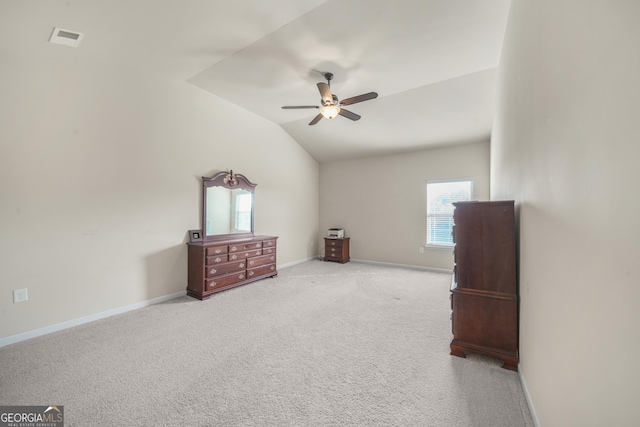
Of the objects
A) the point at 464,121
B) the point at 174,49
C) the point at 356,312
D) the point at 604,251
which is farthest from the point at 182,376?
the point at 464,121

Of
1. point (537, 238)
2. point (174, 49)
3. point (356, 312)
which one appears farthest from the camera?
point (356, 312)

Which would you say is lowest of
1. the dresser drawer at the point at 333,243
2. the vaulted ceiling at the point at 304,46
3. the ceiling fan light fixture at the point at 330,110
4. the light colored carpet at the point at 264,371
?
the light colored carpet at the point at 264,371

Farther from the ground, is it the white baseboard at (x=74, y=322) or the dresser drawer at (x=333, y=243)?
the dresser drawer at (x=333, y=243)

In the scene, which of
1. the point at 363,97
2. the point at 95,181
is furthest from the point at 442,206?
the point at 95,181

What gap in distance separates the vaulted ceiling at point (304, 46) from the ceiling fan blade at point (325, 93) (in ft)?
1.16

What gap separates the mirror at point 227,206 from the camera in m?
3.98

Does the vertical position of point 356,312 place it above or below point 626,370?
below

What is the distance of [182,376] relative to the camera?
6.12ft

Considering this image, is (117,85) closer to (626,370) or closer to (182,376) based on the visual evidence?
(182,376)

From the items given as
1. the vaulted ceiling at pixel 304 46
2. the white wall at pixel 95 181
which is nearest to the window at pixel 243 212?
the white wall at pixel 95 181

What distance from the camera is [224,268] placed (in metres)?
3.77

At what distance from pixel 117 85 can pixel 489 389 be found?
15.2 feet

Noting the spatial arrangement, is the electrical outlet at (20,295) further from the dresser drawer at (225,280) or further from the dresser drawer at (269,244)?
the dresser drawer at (269,244)

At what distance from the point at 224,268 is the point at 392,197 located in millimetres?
3760
